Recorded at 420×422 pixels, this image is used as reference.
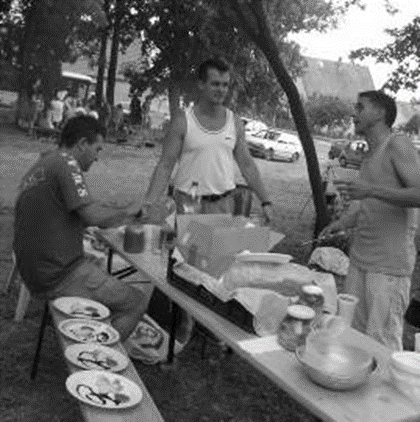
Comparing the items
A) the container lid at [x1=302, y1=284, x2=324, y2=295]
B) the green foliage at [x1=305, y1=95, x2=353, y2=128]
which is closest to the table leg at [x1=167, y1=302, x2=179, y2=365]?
the container lid at [x1=302, y1=284, x2=324, y2=295]

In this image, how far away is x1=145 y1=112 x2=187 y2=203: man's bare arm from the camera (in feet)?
12.6

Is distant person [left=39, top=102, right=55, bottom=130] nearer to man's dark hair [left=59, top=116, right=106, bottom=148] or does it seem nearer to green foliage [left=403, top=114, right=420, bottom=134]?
man's dark hair [left=59, top=116, right=106, bottom=148]

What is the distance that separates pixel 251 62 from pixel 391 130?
22.1 metres

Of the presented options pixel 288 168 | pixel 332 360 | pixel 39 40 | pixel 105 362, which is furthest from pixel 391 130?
pixel 39 40

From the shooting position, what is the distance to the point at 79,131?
3.46 meters

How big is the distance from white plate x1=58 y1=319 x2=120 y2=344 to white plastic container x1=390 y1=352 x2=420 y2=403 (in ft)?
4.68

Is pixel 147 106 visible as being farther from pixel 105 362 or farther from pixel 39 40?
pixel 105 362

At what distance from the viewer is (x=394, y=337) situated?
10.7 feet

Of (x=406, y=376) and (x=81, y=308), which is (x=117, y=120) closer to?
(x=81, y=308)

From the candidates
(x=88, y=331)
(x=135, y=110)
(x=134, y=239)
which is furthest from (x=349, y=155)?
(x=88, y=331)

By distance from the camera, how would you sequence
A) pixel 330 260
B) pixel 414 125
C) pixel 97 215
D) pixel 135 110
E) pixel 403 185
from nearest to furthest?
pixel 403 185
pixel 97 215
pixel 330 260
pixel 135 110
pixel 414 125

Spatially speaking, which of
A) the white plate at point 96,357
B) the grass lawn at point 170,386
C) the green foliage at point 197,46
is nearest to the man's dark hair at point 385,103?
the grass lawn at point 170,386

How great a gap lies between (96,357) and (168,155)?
60.8 inches

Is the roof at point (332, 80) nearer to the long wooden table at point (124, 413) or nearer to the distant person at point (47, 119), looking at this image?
the distant person at point (47, 119)
